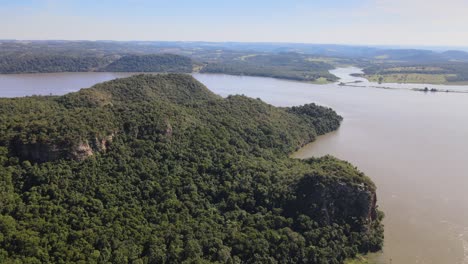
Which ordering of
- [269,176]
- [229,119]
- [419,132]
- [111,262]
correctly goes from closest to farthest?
1. [111,262]
2. [269,176]
3. [229,119]
4. [419,132]

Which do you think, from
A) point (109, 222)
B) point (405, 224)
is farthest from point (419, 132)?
point (109, 222)

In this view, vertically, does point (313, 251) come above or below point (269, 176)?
below

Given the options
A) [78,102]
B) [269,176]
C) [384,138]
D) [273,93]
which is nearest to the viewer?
[269,176]

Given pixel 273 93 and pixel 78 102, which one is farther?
pixel 273 93

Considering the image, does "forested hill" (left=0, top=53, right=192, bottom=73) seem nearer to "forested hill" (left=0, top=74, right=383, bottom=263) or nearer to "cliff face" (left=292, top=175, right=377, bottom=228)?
"forested hill" (left=0, top=74, right=383, bottom=263)

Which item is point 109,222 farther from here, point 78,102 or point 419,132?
point 419,132

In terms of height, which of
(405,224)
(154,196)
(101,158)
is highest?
(101,158)

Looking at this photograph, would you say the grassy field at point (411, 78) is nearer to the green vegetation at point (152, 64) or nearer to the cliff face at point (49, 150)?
the green vegetation at point (152, 64)

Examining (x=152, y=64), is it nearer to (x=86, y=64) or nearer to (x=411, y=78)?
(x=86, y=64)
